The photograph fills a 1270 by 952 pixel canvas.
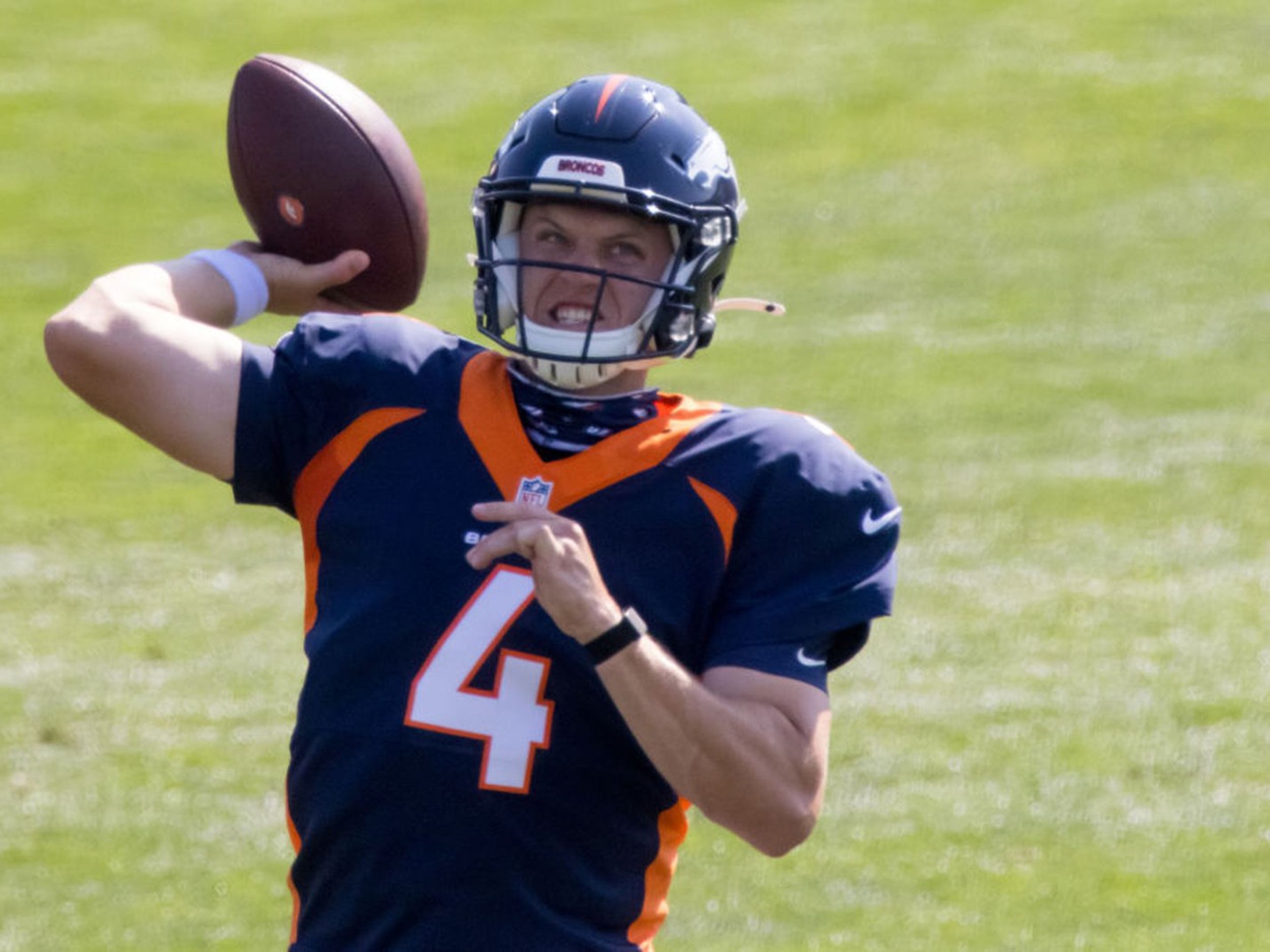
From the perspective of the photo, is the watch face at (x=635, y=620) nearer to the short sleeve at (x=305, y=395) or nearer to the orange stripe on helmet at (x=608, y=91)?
the short sleeve at (x=305, y=395)

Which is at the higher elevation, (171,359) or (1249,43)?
(171,359)

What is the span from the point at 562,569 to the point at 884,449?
22.1 ft

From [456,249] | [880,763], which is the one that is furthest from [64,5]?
[880,763]

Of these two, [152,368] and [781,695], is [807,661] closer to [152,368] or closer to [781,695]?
[781,695]

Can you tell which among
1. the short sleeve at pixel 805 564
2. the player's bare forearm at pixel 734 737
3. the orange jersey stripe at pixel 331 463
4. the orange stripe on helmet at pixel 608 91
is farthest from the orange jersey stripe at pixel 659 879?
the orange stripe on helmet at pixel 608 91

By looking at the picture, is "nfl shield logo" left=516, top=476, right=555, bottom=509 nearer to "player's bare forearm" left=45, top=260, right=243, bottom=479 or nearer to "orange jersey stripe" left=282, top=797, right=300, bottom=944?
"player's bare forearm" left=45, top=260, right=243, bottom=479

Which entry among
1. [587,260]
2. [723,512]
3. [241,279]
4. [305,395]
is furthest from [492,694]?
[241,279]

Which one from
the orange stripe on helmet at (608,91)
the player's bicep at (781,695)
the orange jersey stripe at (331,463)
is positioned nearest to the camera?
the player's bicep at (781,695)

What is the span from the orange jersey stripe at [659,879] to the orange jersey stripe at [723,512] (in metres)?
0.36

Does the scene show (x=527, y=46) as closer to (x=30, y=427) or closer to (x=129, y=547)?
(x=30, y=427)

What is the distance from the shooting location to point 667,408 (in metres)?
3.13

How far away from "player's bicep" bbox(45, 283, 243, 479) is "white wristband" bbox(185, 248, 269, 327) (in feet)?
0.80

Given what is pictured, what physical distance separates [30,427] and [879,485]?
7408mm

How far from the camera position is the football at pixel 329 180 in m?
3.71
